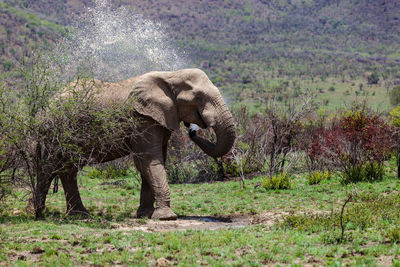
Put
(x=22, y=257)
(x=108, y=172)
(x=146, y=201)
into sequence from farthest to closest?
(x=108, y=172), (x=146, y=201), (x=22, y=257)

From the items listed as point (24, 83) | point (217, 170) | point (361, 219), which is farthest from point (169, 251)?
point (217, 170)

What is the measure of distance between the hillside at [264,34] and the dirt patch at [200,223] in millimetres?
56643

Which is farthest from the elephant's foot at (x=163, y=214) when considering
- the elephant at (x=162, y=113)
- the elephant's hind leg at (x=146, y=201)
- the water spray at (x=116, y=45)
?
the water spray at (x=116, y=45)

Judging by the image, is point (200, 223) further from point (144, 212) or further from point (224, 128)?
point (224, 128)

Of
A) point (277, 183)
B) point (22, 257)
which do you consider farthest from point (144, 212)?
point (277, 183)

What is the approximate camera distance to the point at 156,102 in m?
11.8

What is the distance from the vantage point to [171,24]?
106875 millimetres

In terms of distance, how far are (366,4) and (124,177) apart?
373 ft

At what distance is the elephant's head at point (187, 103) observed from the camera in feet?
37.3

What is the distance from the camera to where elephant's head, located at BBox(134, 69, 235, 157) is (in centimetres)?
1136

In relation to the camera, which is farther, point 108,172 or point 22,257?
point 108,172

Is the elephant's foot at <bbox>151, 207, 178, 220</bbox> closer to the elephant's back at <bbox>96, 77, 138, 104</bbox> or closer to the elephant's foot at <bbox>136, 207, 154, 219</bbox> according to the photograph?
the elephant's foot at <bbox>136, 207, 154, 219</bbox>

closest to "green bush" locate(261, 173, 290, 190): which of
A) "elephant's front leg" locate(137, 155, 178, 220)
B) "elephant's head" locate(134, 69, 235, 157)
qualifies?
"elephant's head" locate(134, 69, 235, 157)

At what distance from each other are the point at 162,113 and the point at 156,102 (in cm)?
28
